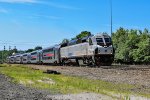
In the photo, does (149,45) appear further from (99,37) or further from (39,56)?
(99,37)

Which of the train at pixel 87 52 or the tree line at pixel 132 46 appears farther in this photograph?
the tree line at pixel 132 46

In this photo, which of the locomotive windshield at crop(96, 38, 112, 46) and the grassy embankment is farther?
the locomotive windshield at crop(96, 38, 112, 46)

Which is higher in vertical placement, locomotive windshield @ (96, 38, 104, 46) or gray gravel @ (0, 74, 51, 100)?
locomotive windshield @ (96, 38, 104, 46)

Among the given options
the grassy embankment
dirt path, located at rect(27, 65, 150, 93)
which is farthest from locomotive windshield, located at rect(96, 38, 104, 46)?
the grassy embankment

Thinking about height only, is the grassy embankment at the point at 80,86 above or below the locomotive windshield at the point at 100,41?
below

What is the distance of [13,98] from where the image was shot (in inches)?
584

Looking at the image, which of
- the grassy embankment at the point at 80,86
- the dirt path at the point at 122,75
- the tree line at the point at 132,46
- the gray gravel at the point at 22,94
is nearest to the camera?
the gray gravel at the point at 22,94

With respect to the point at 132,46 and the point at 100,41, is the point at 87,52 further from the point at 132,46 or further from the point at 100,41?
the point at 132,46

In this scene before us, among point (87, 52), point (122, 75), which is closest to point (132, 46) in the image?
point (87, 52)

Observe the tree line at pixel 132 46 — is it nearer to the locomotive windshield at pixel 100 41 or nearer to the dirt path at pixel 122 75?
the locomotive windshield at pixel 100 41

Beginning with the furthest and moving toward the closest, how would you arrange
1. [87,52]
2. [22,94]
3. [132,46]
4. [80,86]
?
[132,46] → [87,52] → [80,86] → [22,94]

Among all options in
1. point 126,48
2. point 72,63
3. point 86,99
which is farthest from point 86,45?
point 126,48

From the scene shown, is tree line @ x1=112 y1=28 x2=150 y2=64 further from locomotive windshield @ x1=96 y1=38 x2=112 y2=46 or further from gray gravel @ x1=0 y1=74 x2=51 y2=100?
gray gravel @ x1=0 y1=74 x2=51 y2=100

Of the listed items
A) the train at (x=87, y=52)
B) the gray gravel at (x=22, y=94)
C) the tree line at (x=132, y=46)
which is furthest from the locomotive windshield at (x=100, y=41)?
the tree line at (x=132, y=46)
